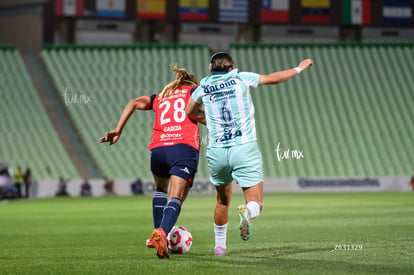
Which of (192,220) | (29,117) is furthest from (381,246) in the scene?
(29,117)

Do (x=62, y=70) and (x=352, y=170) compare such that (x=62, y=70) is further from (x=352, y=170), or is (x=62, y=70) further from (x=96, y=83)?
(x=352, y=170)

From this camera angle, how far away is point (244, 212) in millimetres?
6391

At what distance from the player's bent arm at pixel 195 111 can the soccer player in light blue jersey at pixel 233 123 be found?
85 millimetres

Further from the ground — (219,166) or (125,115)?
(125,115)

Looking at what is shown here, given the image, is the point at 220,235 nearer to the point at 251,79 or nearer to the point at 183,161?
the point at 183,161

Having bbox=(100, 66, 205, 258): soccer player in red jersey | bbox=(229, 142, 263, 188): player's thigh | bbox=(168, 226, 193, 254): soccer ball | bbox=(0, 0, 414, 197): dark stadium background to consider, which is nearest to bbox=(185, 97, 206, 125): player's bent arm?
bbox=(100, 66, 205, 258): soccer player in red jersey

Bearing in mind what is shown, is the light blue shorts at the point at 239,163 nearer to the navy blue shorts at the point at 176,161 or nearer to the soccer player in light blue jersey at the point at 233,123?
the soccer player in light blue jersey at the point at 233,123

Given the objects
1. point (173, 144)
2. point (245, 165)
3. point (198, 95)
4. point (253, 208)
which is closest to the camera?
point (253, 208)

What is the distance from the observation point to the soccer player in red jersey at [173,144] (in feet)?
24.2

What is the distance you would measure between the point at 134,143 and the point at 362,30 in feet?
50.5

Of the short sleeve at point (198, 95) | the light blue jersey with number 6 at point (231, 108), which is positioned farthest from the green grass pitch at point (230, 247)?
the short sleeve at point (198, 95)

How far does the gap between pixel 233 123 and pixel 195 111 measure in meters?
0.59

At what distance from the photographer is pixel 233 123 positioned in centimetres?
696

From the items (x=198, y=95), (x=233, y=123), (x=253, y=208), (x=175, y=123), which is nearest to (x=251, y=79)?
(x=233, y=123)
